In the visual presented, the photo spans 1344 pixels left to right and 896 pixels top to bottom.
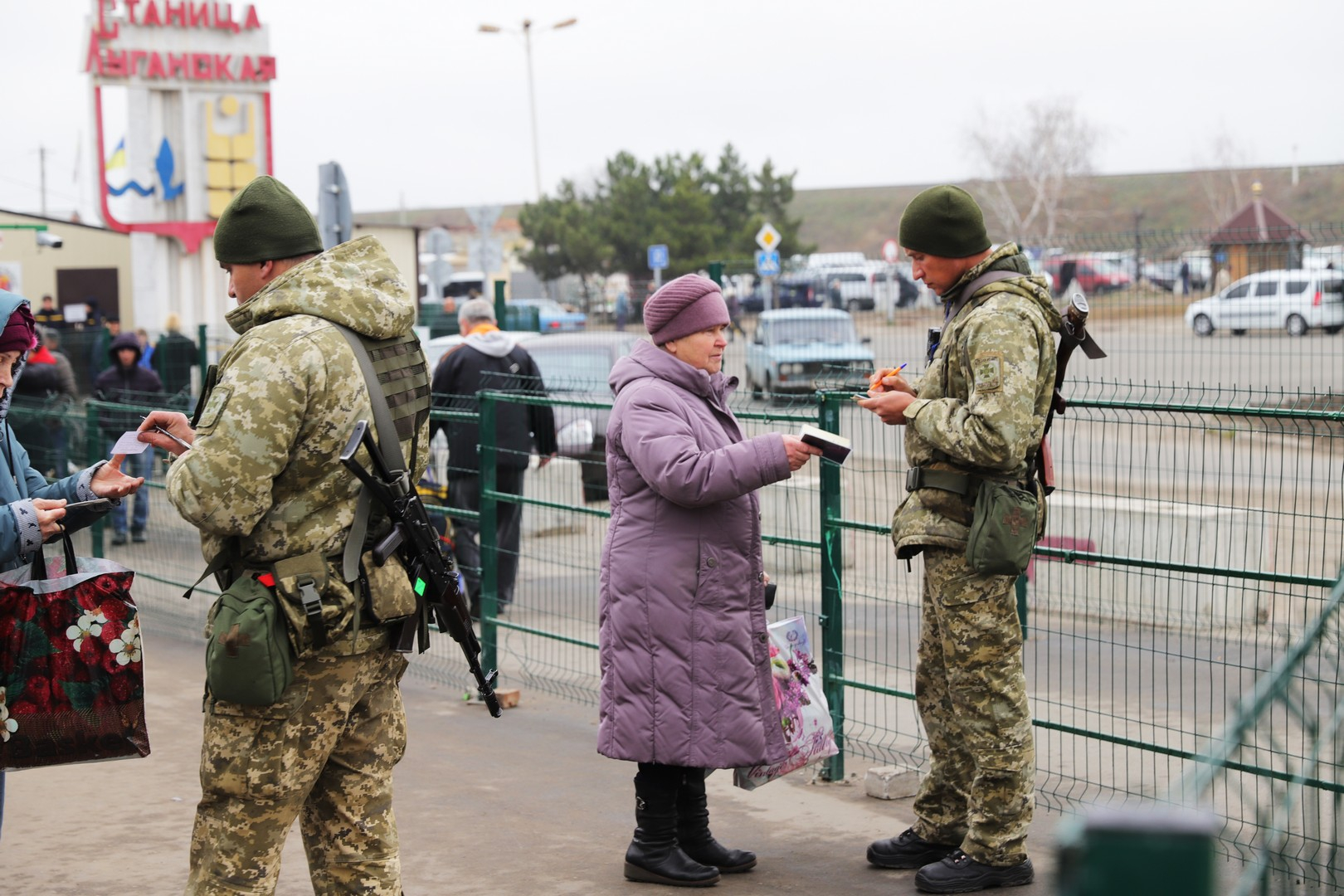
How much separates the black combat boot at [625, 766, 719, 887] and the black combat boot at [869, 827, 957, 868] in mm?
524

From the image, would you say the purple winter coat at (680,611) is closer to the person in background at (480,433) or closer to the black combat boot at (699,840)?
the black combat boot at (699,840)

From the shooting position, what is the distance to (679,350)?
421cm

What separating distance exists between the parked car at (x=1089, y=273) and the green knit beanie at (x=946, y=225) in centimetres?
872

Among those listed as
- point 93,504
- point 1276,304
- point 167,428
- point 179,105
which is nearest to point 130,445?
point 167,428

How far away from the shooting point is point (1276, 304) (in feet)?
39.2

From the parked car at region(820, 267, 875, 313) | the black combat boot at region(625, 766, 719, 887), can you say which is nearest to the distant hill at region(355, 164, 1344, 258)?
the parked car at region(820, 267, 875, 313)

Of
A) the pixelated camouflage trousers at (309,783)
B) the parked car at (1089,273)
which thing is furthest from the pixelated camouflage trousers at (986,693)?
the parked car at (1089,273)

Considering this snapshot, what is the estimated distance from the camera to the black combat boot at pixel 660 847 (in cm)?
429

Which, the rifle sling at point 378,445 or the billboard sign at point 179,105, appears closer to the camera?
the rifle sling at point 378,445

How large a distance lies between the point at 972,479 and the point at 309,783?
1971mm

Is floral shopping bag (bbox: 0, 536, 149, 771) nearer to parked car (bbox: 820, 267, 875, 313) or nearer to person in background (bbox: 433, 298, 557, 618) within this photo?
person in background (bbox: 433, 298, 557, 618)

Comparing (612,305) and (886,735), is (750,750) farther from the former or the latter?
(612,305)

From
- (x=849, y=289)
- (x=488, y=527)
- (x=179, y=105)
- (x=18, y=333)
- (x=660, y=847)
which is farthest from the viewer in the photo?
(x=179, y=105)

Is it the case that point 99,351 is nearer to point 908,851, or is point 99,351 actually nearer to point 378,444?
point 908,851
